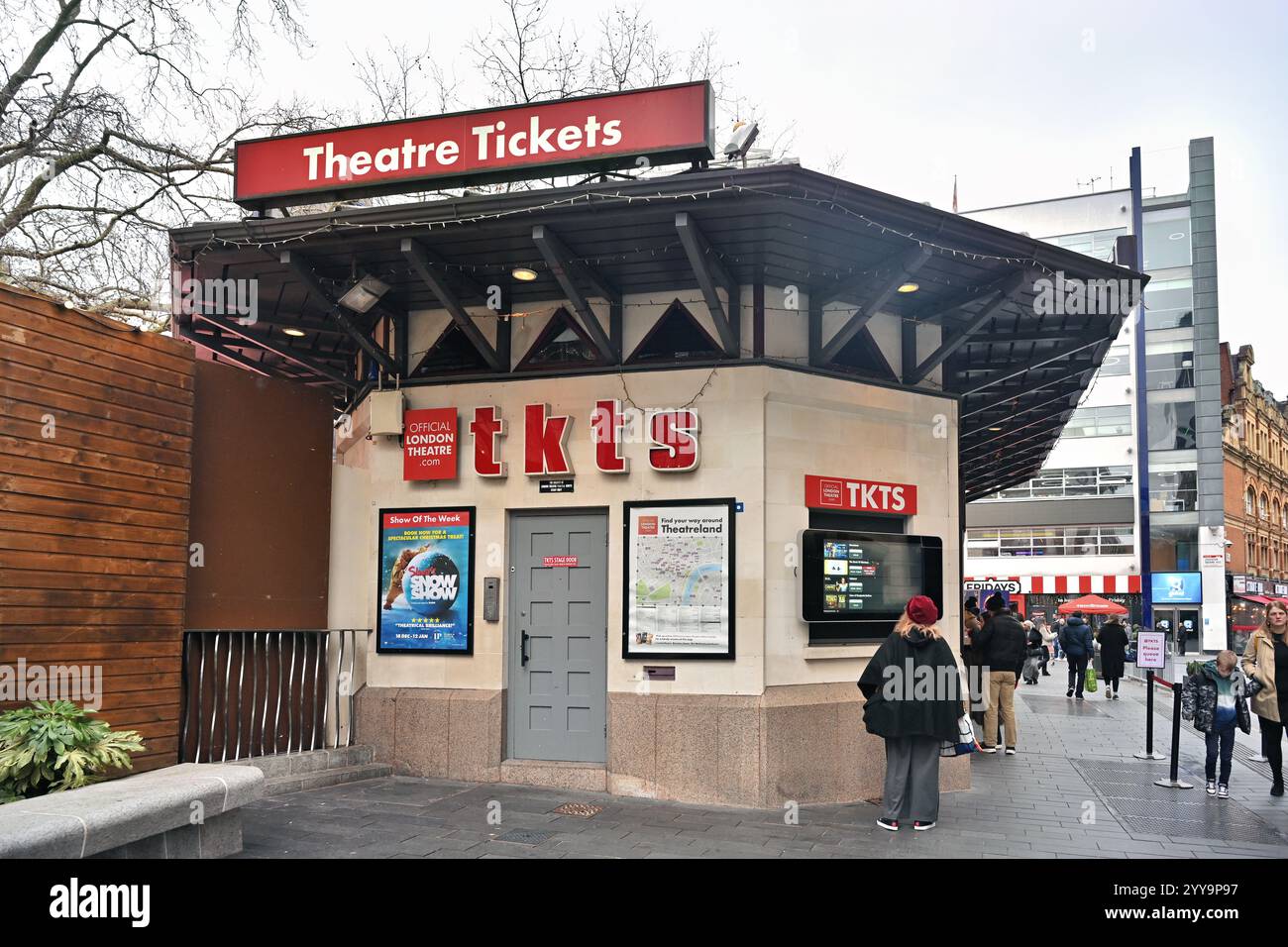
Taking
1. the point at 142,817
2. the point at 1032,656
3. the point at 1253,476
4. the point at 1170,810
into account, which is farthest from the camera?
the point at 1253,476

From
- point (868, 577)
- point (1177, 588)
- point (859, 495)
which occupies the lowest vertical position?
point (1177, 588)

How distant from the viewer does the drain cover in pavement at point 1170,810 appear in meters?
8.51

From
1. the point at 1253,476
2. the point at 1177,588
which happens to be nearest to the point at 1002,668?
the point at 1177,588

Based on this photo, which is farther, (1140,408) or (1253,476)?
(1253,476)

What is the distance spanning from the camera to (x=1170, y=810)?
31.2 ft

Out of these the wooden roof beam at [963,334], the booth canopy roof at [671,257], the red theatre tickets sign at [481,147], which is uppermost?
the red theatre tickets sign at [481,147]

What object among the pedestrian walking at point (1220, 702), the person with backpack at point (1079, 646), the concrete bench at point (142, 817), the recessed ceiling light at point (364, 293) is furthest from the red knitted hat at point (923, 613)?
the person with backpack at point (1079, 646)

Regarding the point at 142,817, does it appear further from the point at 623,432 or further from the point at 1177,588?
the point at 1177,588

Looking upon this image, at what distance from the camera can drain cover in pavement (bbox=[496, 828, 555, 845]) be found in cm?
764

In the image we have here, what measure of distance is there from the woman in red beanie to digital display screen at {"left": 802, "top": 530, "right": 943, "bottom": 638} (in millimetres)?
1152

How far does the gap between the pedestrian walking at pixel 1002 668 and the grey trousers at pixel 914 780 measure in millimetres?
5399

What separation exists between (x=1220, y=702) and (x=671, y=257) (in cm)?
699

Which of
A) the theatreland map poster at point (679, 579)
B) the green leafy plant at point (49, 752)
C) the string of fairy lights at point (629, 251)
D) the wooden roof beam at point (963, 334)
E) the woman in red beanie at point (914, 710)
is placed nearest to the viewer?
the green leafy plant at point (49, 752)

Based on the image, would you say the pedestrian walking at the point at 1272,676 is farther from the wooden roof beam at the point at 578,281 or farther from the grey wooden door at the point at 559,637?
the wooden roof beam at the point at 578,281
